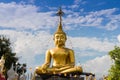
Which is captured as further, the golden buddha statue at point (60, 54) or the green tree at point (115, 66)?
the green tree at point (115, 66)

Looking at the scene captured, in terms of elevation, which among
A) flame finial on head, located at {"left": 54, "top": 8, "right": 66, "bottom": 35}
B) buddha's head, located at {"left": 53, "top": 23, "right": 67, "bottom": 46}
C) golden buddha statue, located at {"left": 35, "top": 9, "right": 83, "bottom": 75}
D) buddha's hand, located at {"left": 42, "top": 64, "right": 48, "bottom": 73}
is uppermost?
flame finial on head, located at {"left": 54, "top": 8, "right": 66, "bottom": 35}

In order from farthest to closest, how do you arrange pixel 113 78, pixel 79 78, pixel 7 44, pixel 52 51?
pixel 7 44 → pixel 113 78 → pixel 52 51 → pixel 79 78

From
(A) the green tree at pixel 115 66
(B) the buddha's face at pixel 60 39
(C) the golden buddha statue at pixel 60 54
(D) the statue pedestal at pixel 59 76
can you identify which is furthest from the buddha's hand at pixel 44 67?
(A) the green tree at pixel 115 66

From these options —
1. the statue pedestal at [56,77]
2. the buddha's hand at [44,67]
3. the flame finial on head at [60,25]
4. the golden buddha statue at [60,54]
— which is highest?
the flame finial on head at [60,25]

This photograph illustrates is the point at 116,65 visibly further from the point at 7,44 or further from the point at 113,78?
the point at 7,44

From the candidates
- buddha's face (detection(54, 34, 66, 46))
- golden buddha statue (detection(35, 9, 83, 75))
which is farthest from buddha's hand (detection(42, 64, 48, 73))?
buddha's face (detection(54, 34, 66, 46))

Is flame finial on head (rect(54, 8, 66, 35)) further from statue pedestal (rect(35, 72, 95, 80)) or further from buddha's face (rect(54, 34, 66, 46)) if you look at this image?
statue pedestal (rect(35, 72, 95, 80))

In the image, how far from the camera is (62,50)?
79.2 ft

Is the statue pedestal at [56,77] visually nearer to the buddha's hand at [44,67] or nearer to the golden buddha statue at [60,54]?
the buddha's hand at [44,67]

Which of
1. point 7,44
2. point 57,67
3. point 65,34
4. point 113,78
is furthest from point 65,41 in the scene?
Result: point 7,44

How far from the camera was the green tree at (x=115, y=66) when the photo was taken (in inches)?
1316

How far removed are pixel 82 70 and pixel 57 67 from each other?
162 cm

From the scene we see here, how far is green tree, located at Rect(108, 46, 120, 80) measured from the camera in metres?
33.4

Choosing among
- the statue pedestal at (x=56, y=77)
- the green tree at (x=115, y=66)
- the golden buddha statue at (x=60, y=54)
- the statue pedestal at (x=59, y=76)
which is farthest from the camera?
the green tree at (x=115, y=66)
